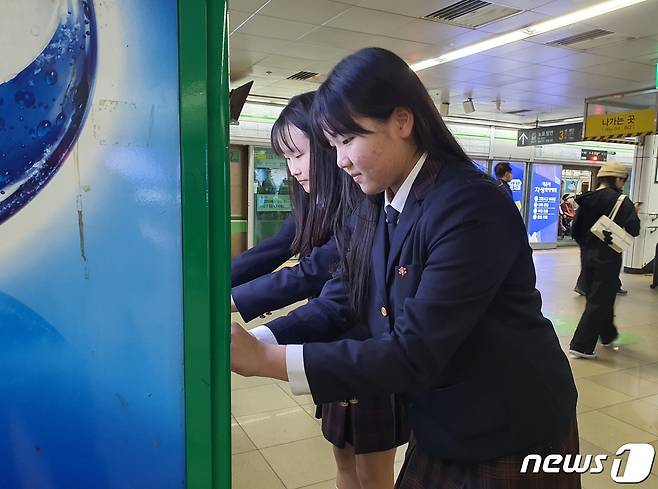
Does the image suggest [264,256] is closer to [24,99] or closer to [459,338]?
[459,338]

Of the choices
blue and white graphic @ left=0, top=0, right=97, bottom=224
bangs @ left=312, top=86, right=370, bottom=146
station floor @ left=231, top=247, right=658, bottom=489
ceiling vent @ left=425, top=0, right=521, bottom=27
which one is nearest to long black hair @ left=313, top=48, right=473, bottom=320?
bangs @ left=312, top=86, right=370, bottom=146

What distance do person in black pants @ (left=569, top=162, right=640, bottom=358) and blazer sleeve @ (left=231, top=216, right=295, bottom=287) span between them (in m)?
3.55

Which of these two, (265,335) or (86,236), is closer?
(86,236)

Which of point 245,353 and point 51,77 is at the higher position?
point 51,77

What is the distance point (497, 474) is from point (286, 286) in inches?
31.2

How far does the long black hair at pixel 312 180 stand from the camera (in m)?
1.52

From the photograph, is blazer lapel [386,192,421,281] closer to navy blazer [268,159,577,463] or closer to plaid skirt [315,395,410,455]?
navy blazer [268,159,577,463]

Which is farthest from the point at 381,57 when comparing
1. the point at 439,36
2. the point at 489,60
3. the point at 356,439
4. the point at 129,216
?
the point at 489,60

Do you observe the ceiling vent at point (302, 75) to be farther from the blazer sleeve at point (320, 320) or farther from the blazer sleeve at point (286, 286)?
the blazer sleeve at point (320, 320)

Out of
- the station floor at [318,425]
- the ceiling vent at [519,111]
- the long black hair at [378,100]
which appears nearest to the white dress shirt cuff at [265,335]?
the long black hair at [378,100]

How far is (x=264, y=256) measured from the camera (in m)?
1.86

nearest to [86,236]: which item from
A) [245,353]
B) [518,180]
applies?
[245,353]

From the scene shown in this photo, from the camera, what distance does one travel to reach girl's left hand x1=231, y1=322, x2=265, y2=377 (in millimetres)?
808

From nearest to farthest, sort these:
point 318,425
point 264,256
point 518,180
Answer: point 264,256, point 318,425, point 518,180
